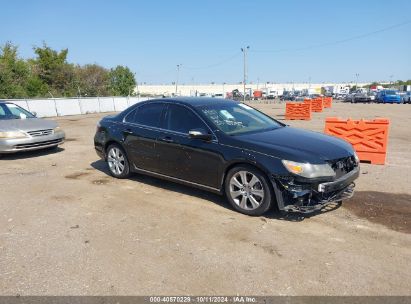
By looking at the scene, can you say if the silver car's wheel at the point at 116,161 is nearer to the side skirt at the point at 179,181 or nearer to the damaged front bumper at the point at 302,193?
the side skirt at the point at 179,181

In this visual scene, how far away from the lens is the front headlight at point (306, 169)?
470 cm

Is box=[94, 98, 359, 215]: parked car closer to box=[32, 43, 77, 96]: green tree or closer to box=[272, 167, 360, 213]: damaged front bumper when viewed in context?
box=[272, 167, 360, 213]: damaged front bumper

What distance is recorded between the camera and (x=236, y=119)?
605 cm

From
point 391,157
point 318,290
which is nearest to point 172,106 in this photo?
point 318,290

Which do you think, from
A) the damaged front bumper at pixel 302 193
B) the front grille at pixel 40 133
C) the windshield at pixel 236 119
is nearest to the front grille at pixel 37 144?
the front grille at pixel 40 133

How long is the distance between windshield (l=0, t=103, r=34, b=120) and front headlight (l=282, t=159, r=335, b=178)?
26.8 ft

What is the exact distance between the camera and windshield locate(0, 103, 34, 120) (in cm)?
1004

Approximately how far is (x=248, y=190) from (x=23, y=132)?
6667 millimetres

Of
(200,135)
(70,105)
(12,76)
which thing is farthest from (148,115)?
(12,76)

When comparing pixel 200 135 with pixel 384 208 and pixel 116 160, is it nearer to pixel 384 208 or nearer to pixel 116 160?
pixel 116 160

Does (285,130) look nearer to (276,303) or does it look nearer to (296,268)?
(296,268)

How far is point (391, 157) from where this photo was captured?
9.55 metres

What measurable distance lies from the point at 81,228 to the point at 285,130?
337cm

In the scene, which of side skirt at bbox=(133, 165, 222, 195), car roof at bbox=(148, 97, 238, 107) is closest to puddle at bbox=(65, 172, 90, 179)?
side skirt at bbox=(133, 165, 222, 195)
